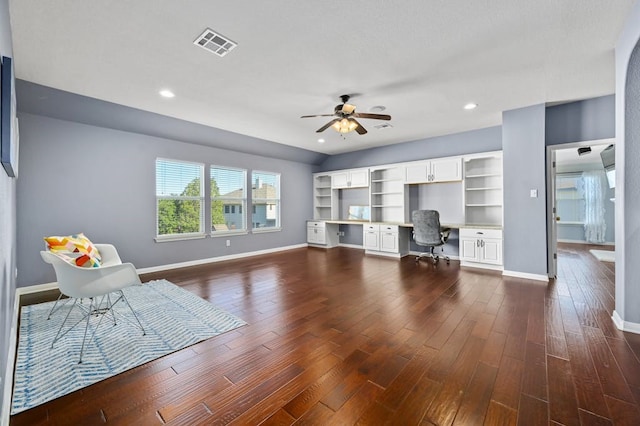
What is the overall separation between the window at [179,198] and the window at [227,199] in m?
0.28

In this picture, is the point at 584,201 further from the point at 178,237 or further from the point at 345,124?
the point at 178,237

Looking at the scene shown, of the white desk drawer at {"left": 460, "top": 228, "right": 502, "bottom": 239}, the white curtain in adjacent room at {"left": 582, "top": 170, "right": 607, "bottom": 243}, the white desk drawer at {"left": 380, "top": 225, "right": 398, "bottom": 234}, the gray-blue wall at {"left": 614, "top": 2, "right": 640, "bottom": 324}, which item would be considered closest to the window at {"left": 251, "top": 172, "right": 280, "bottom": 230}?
the white desk drawer at {"left": 380, "top": 225, "right": 398, "bottom": 234}

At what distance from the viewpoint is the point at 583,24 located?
2291 mm

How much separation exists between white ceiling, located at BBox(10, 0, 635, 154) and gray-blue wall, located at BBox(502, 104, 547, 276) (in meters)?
0.35

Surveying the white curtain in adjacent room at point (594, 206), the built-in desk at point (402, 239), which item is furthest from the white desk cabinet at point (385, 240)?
the white curtain in adjacent room at point (594, 206)

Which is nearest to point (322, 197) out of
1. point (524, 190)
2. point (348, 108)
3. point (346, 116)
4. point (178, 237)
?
point (178, 237)

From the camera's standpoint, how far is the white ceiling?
2102 millimetres

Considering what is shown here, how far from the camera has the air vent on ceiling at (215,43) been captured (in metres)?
2.38

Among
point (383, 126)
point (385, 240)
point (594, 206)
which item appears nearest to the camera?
point (383, 126)

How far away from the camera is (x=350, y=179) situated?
7.29 m

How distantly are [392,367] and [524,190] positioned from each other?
383cm

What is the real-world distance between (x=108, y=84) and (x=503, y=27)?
433 cm

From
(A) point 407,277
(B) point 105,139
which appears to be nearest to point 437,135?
(A) point 407,277

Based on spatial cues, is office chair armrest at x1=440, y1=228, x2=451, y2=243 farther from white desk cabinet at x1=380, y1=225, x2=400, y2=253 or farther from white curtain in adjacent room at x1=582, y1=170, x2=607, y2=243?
white curtain in adjacent room at x1=582, y1=170, x2=607, y2=243
